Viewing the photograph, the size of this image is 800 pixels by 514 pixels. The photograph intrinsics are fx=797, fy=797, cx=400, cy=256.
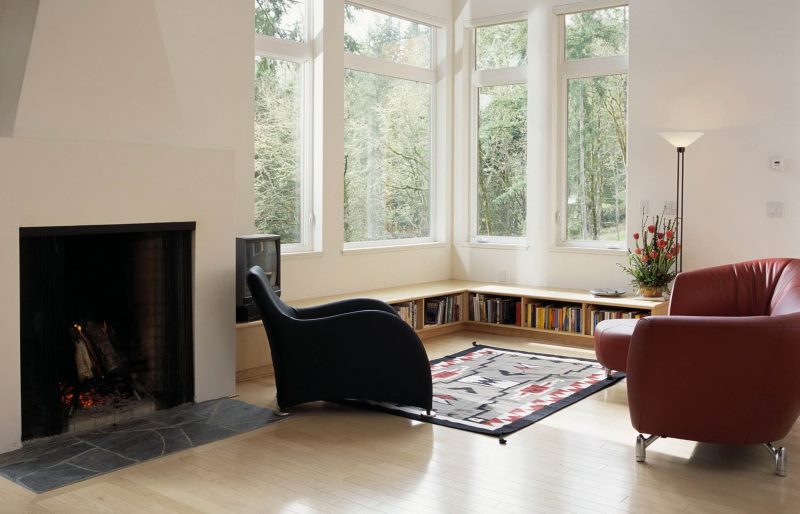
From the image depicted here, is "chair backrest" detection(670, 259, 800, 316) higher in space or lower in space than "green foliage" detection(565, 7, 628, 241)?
lower

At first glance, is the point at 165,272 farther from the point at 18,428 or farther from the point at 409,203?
the point at 409,203

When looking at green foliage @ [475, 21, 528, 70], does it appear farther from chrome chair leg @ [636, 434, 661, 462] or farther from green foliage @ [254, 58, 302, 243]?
chrome chair leg @ [636, 434, 661, 462]

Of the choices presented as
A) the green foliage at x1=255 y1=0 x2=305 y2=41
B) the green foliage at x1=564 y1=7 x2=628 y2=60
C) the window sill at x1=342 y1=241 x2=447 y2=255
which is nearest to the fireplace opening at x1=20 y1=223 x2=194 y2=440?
the green foliage at x1=255 y1=0 x2=305 y2=41

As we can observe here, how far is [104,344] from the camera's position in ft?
15.1

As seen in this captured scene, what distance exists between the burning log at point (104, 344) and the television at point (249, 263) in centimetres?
95

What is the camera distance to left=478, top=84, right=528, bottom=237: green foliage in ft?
25.8

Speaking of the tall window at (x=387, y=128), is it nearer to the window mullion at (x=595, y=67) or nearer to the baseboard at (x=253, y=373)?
the window mullion at (x=595, y=67)

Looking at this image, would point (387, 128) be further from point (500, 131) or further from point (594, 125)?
point (594, 125)

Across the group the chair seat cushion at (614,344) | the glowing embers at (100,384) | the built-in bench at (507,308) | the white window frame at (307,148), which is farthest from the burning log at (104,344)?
the chair seat cushion at (614,344)

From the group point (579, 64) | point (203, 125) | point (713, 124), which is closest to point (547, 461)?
point (203, 125)

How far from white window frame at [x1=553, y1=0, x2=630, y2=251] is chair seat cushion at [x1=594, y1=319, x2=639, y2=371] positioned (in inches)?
85.0

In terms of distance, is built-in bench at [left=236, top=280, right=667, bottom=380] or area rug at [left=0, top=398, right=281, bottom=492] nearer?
area rug at [left=0, top=398, right=281, bottom=492]

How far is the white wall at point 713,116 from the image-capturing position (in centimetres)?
632

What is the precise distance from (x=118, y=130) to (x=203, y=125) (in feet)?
3.76
